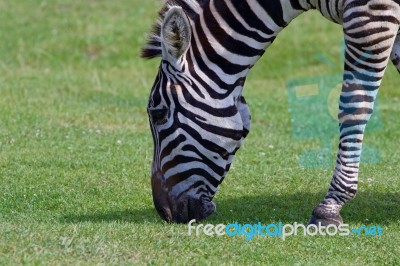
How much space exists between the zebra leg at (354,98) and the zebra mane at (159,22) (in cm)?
133

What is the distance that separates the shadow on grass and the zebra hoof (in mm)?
396

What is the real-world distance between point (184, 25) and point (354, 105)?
1677 mm

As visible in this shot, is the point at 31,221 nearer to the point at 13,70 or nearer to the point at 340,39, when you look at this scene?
the point at 13,70

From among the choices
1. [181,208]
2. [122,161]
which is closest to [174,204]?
[181,208]

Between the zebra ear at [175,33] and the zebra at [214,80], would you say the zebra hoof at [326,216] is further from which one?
the zebra ear at [175,33]

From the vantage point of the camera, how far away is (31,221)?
26.7 feet

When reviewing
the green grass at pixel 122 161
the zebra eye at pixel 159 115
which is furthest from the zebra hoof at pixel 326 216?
the zebra eye at pixel 159 115

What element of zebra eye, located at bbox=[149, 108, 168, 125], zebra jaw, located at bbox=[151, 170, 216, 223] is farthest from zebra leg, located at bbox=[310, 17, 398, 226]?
zebra eye, located at bbox=[149, 108, 168, 125]

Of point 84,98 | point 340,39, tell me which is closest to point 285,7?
point 84,98

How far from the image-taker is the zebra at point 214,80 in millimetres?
7734

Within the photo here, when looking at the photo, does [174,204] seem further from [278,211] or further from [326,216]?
[278,211]

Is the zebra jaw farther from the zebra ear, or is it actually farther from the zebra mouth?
the zebra ear

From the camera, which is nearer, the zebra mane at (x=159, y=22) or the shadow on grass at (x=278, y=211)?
the zebra mane at (x=159, y=22)

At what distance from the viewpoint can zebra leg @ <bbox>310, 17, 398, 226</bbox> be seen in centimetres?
773
